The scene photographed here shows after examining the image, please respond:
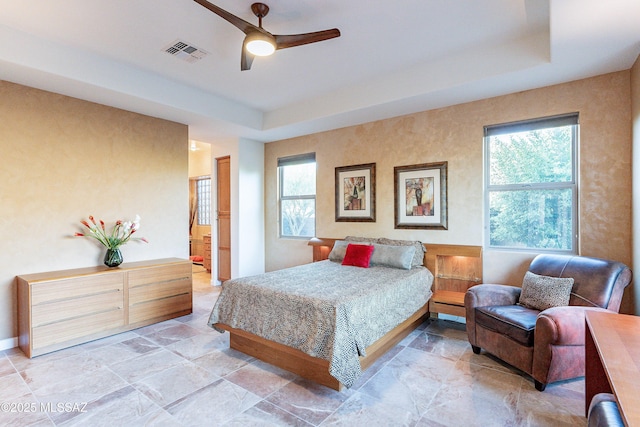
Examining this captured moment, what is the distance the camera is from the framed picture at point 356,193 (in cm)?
452

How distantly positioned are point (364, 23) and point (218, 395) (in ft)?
10.4

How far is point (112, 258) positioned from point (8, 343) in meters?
1.16

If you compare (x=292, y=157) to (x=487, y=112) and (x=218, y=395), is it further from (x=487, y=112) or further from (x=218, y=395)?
(x=218, y=395)

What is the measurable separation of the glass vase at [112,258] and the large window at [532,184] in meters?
4.32

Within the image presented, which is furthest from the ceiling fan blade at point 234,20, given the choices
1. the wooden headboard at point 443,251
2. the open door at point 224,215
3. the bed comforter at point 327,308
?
the open door at point 224,215

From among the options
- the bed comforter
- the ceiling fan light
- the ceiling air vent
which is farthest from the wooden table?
the ceiling air vent

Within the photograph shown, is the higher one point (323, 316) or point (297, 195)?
point (297, 195)

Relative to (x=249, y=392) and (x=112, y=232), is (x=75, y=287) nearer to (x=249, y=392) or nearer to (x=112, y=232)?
(x=112, y=232)

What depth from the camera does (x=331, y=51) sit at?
306 cm

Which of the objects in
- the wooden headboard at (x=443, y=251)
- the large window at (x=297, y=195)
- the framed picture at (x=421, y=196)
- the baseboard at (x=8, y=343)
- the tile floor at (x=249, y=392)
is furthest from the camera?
the large window at (x=297, y=195)

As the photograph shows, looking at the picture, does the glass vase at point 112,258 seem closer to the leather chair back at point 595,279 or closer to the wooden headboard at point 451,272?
the wooden headboard at point 451,272

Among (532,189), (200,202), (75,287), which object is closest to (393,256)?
(532,189)

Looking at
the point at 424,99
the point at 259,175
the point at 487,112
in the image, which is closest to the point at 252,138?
the point at 259,175

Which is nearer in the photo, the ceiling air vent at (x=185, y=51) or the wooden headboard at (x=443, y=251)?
the ceiling air vent at (x=185, y=51)
